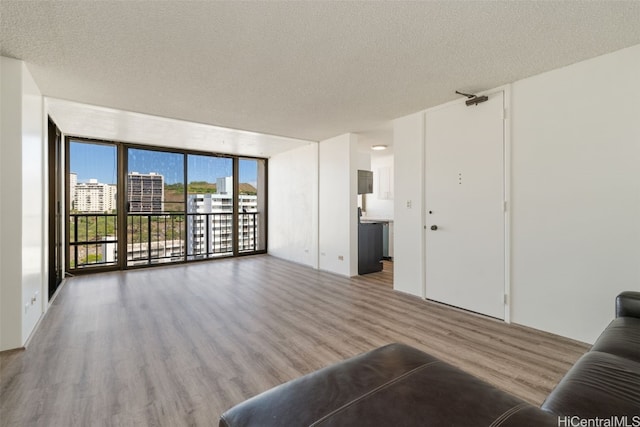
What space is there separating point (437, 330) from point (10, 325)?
3766mm

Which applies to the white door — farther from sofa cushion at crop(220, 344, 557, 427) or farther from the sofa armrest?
sofa cushion at crop(220, 344, 557, 427)

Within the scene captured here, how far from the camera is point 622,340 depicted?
4.89ft

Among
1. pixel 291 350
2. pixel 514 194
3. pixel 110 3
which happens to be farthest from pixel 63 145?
pixel 514 194

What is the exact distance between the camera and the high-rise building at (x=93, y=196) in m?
5.20

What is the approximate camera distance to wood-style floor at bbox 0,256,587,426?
1762 millimetres

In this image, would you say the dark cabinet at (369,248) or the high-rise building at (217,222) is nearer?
the dark cabinet at (369,248)

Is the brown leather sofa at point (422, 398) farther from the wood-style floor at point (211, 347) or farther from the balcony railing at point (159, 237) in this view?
the balcony railing at point (159, 237)

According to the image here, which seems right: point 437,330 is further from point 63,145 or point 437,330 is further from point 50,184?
point 63,145

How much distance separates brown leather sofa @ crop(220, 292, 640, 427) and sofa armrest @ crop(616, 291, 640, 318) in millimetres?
672

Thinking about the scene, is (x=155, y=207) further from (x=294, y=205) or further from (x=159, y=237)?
(x=294, y=205)

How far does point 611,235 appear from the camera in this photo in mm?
2352

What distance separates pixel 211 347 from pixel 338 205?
3.31 metres

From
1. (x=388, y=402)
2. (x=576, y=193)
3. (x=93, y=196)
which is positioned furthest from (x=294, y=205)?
(x=388, y=402)

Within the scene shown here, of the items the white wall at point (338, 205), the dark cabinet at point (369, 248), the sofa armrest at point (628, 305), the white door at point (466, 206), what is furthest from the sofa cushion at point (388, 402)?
the dark cabinet at point (369, 248)
